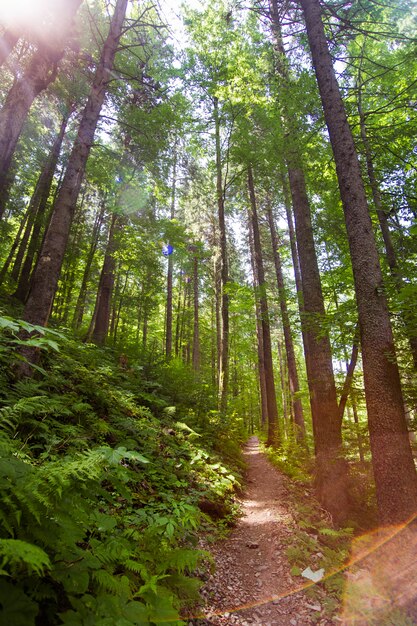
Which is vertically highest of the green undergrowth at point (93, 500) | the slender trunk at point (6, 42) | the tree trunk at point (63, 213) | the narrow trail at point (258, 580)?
the slender trunk at point (6, 42)

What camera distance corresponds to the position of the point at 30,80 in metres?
8.66

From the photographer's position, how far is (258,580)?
163 inches

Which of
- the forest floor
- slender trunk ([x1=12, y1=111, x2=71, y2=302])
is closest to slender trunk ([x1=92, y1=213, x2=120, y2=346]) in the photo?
slender trunk ([x1=12, y1=111, x2=71, y2=302])

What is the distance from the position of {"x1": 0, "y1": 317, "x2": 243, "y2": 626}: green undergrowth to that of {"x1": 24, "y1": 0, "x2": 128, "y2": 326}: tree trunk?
0.84m

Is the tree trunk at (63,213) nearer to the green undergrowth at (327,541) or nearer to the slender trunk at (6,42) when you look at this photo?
the slender trunk at (6,42)

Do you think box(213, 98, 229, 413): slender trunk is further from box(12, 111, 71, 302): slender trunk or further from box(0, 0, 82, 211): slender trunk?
box(0, 0, 82, 211): slender trunk

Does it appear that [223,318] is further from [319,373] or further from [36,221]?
[36,221]

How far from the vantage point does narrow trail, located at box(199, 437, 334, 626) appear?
3414 mm

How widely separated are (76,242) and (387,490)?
16.0 meters

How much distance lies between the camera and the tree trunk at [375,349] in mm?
4219

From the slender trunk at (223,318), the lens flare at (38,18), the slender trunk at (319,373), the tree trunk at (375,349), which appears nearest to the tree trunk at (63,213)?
the lens flare at (38,18)

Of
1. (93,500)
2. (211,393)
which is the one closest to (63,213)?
(93,500)

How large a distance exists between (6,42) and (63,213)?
272 inches

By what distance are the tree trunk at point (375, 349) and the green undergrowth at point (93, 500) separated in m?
2.65
